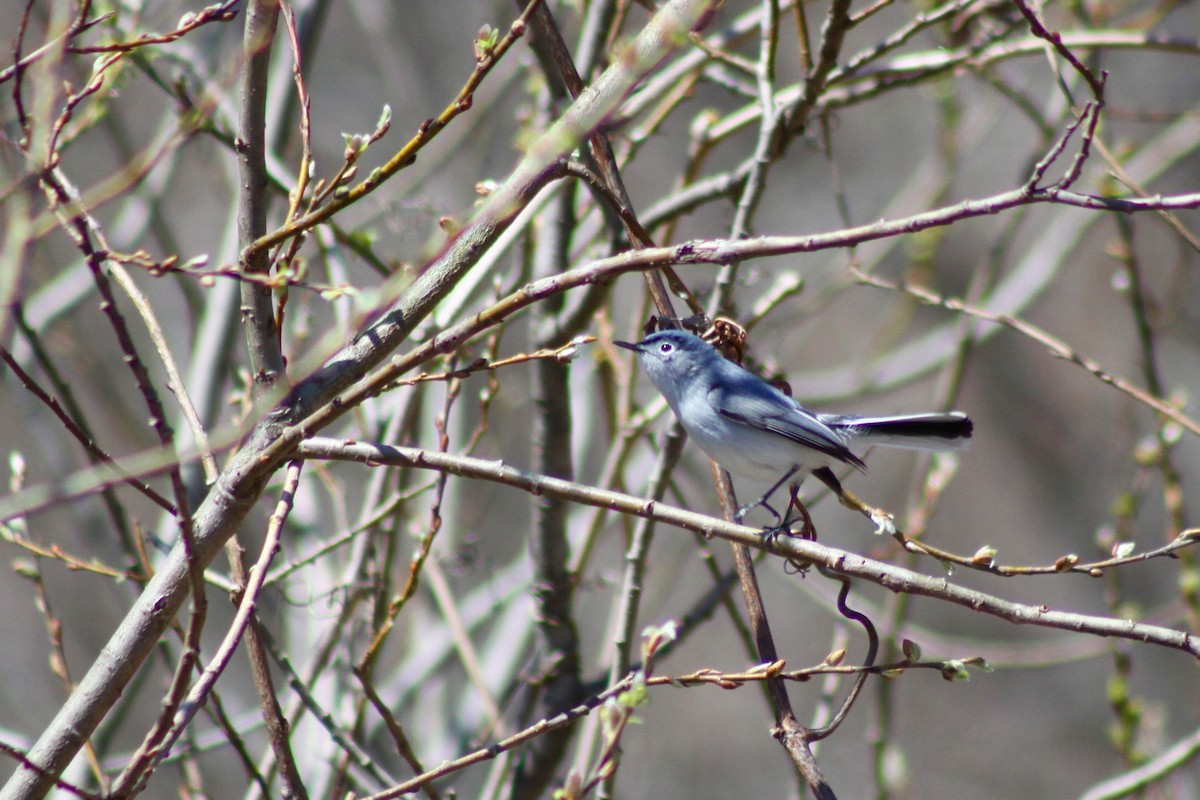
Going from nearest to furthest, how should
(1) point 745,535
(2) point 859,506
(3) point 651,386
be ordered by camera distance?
(1) point 745,535, (2) point 859,506, (3) point 651,386

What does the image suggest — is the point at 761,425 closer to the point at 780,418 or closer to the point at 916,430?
the point at 780,418

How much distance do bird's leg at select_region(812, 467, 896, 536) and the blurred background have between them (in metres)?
0.44

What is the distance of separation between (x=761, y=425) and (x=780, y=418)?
4 cm

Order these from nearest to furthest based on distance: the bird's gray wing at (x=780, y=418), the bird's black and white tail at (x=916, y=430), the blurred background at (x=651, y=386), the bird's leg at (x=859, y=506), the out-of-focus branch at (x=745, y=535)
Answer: the out-of-focus branch at (x=745, y=535) < the bird's leg at (x=859, y=506) < the bird's black and white tail at (x=916, y=430) < the bird's gray wing at (x=780, y=418) < the blurred background at (x=651, y=386)

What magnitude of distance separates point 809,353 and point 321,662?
506cm

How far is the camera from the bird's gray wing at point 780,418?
2.16 m

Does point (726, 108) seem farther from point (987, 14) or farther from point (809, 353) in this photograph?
point (987, 14)

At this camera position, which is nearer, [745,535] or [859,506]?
[745,535]

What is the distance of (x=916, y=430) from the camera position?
2.12m

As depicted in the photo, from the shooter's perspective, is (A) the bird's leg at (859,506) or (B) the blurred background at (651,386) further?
(B) the blurred background at (651,386)

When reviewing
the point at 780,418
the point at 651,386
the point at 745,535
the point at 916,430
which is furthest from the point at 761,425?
the point at 651,386

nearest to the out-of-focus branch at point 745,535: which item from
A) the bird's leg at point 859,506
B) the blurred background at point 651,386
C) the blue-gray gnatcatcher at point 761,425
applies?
the bird's leg at point 859,506

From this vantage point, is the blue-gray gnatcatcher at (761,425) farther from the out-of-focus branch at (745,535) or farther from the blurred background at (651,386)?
the out-of-focus branch at (745,535)

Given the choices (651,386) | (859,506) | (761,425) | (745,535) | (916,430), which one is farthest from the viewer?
(651,386)
